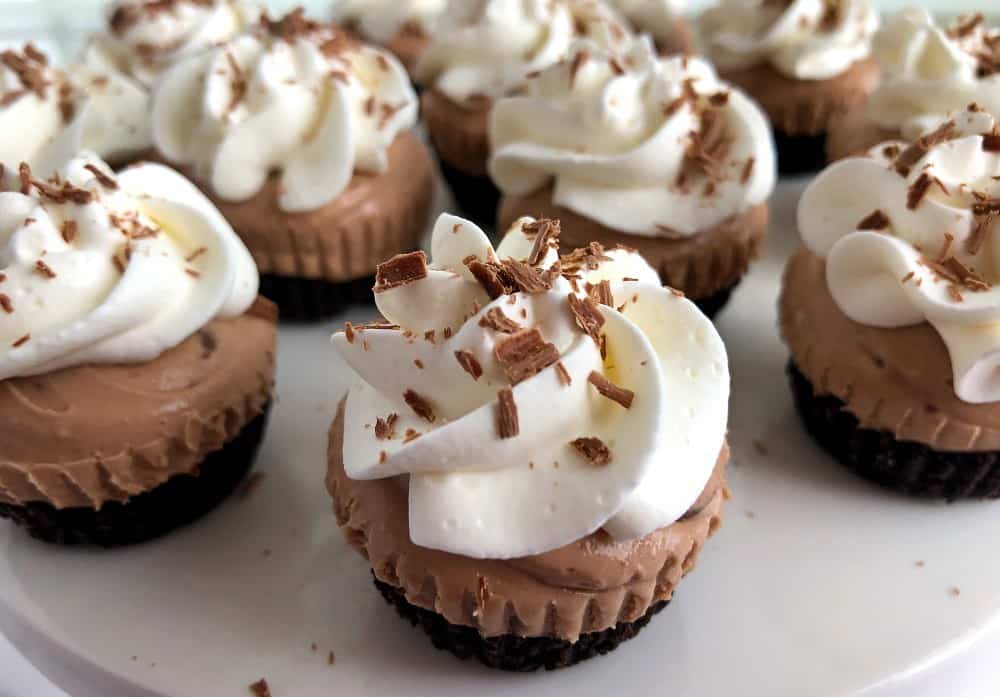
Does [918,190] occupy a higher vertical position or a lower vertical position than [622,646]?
higher

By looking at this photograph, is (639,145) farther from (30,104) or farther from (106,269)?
(30,104)

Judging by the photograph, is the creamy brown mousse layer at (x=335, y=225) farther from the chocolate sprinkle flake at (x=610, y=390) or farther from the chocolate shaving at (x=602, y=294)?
the chocolate sprinkle flake at (x=610, y=390)

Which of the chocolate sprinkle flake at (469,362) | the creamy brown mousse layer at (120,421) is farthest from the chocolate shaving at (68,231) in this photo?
the chocolate sprinkle flake at (469,362)

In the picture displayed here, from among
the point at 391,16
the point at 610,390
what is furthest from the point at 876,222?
the point at 391,16

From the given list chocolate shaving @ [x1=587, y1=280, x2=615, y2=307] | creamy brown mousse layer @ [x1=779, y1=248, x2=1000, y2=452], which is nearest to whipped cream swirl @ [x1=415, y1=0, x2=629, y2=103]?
creamy brown mousse layer @ [x1=779, y1=248, x2=1000, y2=452]

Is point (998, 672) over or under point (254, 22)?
under

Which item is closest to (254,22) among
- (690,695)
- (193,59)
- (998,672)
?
(193,59)

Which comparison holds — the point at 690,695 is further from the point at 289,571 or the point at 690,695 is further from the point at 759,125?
the point at 759,125
